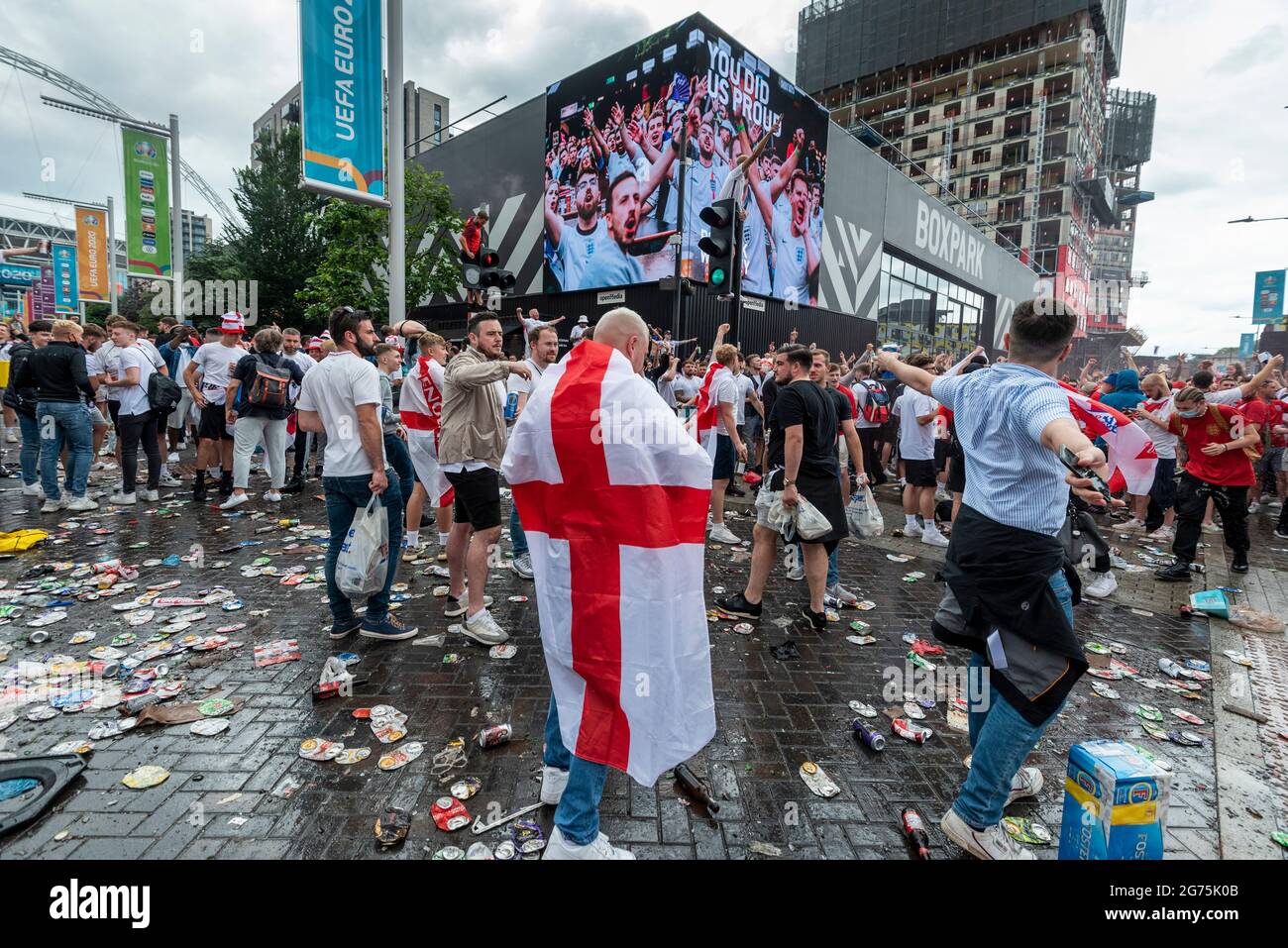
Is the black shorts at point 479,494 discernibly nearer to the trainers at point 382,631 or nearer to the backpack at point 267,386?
the trainers at point 382,631

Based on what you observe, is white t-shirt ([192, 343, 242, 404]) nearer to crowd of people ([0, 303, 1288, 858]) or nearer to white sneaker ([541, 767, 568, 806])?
crowd of people ([0, 303, 1288, 858])

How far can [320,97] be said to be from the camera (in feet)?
29.8

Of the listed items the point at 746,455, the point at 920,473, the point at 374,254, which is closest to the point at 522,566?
the point at 746,455

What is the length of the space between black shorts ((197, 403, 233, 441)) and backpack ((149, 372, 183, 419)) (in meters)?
0.47

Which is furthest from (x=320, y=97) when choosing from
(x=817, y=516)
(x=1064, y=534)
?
(x=1064, y=534)

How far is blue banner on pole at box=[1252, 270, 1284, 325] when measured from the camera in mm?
46219

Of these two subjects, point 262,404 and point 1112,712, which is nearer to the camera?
point 1112,712

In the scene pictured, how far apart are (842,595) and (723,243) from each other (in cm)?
396

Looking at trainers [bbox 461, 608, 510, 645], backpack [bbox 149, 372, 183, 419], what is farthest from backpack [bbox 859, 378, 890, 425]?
backpack [bbox 149, 372, 183, 419]

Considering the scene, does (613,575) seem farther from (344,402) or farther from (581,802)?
(344,402)

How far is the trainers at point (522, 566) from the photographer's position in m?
5.68
